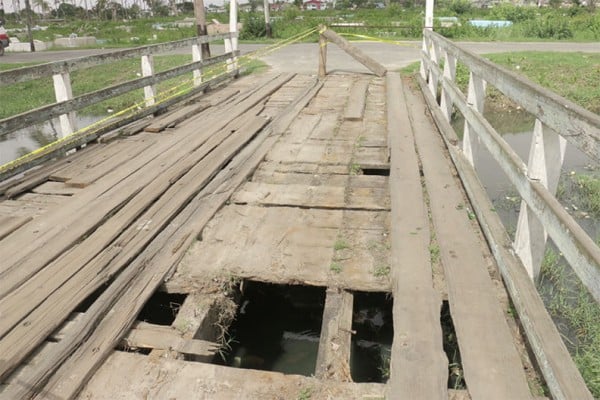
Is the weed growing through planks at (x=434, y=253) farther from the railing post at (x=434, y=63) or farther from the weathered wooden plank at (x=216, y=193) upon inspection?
the railing post at (x=434, y=63)

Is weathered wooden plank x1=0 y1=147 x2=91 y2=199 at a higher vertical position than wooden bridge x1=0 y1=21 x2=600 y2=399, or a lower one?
higher

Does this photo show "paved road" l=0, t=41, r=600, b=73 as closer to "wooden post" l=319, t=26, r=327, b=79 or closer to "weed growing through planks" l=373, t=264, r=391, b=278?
"wooden post" l=319, t=26, r=327, b=79

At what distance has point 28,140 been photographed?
12008mm

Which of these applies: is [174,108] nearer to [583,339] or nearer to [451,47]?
[451,47]

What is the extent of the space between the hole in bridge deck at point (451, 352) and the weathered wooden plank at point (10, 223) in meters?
3.44

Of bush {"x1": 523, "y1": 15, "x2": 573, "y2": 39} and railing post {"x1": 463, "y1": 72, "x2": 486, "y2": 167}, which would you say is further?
bush {"x1": 523, "y1": 15, "x2": 573, "y2": 39}

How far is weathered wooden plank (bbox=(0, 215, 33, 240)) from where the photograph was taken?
4.27 meters

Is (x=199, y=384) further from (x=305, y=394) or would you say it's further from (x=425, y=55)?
(x=425, y=55)

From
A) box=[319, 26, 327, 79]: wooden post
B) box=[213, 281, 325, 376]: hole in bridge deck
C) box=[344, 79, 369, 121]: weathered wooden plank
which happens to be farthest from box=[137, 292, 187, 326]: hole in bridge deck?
box=[319, 26, 327, 79]: wooden post

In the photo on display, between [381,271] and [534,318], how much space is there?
43.2 inches

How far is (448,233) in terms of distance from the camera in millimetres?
4109

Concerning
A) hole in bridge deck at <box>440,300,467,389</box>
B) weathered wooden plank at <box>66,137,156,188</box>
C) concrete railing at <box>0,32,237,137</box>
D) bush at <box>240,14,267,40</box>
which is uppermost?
bush at <box>240,14,267,40</box>

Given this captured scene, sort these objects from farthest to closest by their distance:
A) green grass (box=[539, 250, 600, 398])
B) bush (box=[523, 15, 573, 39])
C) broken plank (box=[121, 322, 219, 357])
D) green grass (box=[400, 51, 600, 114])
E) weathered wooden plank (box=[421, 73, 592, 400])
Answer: bush (box=[523, 15, 573, 39]) < green grass (box=[400, 51, 600, 114]) < green grass (box=[539, 250, 600, 398]) < broken plank (box=[121, 322, 219, 357]) < weathered wooden plank (box=[421, 73, 592, 400])

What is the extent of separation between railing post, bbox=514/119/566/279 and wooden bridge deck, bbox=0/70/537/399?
30cm
